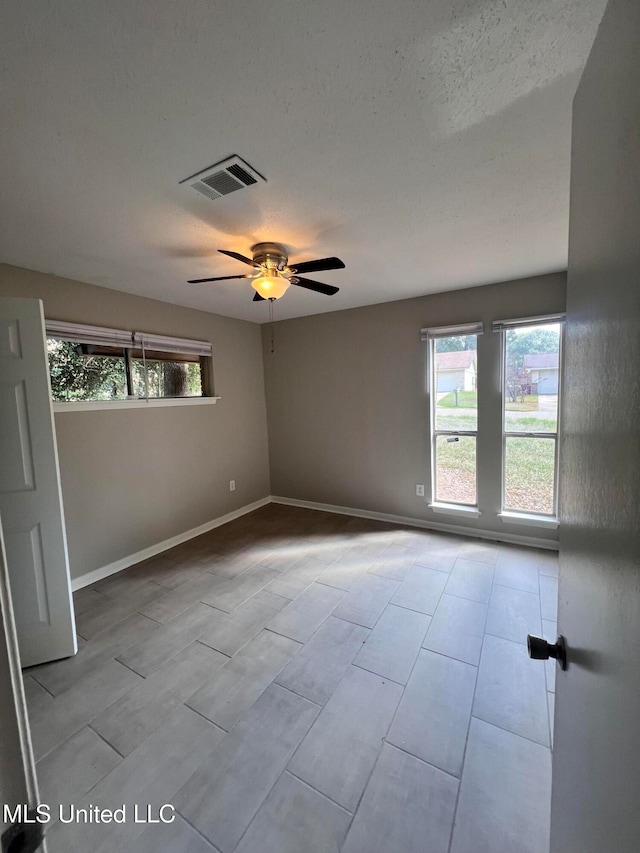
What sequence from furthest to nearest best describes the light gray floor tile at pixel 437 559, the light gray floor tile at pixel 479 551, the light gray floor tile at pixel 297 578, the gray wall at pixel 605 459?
the light gray floor tile at pixel 479 551, the light gray floor tile at pixel 437 559, the light gray floor tile at pixel 297 578, the gray wall at pixel 605 459

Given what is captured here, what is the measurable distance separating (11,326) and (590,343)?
2413 millimetres

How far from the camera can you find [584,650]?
0.62 meters

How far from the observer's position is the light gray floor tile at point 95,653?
5.94 feet

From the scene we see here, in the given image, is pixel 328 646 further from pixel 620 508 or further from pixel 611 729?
pixel 620 508

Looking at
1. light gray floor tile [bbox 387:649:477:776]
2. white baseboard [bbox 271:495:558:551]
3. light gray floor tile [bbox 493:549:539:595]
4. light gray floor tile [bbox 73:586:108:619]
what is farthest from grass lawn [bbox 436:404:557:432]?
light gray floor tile [bbox 73:586:108:619]

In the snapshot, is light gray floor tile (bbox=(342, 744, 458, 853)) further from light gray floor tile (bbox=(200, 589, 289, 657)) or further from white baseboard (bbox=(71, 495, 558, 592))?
white baseboard (bbox=(71, 495, 558, 592))

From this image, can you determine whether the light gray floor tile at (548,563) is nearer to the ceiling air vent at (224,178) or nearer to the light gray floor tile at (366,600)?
the light gray floor tile at (366,600)

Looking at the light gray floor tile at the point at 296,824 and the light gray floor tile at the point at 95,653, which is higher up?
the light gray floor tile at the point at 95,653

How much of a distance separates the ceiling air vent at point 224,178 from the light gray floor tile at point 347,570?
258 cm

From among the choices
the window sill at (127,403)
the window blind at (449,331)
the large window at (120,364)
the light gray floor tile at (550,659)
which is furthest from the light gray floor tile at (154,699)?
the window blind at (449,331)

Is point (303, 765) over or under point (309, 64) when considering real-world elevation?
under

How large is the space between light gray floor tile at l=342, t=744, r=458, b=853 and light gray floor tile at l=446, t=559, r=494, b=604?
1.25 metres

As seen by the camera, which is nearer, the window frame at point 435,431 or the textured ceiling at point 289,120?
the textured ceiling at point 289,120

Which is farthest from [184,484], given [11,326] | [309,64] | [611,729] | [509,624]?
[611,729]
